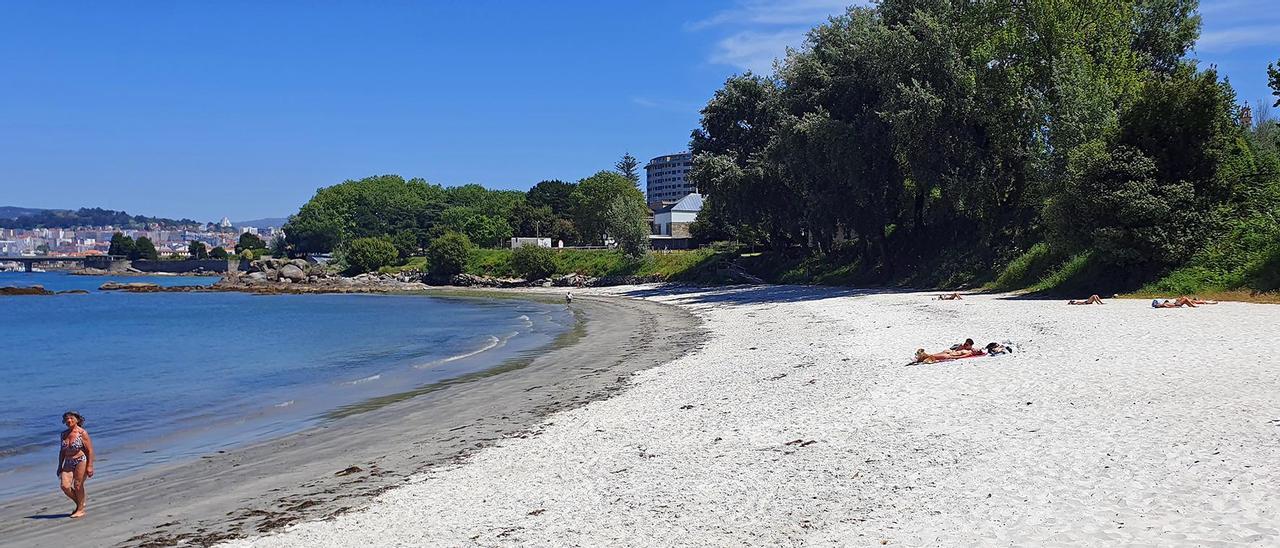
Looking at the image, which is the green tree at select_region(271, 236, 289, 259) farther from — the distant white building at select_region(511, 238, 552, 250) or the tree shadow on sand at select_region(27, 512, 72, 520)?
the tree shadow on sand at select_region(27, 512, 72, 520)

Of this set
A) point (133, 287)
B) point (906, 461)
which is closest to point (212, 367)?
point (906, 461)

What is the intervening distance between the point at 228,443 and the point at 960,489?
42.6 feet

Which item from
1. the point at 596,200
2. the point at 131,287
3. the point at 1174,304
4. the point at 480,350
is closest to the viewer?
the point at 1174,304

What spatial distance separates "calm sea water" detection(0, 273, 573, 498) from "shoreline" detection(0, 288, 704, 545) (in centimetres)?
125

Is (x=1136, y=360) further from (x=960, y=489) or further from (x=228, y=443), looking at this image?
(x=228, y=443)

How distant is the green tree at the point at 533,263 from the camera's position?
291 ft

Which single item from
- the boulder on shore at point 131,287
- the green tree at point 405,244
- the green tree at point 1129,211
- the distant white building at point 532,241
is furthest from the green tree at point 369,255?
the green tree at point 1129,211

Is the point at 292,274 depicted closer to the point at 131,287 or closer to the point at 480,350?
the point at 131,287

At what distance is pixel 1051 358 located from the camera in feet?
54.1

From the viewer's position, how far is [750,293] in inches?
2056

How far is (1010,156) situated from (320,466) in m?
35.6

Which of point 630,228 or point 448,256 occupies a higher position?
point 630,228

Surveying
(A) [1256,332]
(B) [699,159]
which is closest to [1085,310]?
(A) [1256,332]

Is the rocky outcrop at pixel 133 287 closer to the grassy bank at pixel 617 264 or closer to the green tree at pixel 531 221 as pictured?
the grassy bank at pixel 617 264
